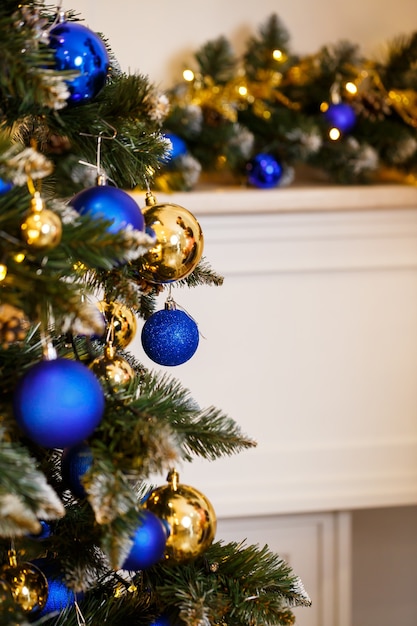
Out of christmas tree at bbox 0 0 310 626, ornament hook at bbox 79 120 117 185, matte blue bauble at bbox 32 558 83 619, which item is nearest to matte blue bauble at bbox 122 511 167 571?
christmas tree at bbox 0 0 310 626

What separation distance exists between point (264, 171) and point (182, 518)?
2.87 ft

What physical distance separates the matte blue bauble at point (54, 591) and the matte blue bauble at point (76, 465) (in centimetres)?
10

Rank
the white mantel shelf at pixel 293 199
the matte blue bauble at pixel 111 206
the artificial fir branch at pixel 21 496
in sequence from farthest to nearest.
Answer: the white mantel shelf at pixel 293 199, the matte blue bauble at pixel 111 206, the artificial fir branch at pixel 21 496

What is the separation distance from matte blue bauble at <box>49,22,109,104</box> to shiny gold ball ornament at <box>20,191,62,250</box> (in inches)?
4.5

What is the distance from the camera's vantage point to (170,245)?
591 mm

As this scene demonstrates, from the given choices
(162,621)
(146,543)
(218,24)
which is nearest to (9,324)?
(146,543)

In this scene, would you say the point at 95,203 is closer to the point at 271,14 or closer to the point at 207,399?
the point at 207,399

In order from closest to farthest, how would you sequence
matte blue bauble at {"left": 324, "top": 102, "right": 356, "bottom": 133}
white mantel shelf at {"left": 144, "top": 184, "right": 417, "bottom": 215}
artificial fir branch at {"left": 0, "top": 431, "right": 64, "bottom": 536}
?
artificial fir branch at {"left": 0, "top": 431, "right": 64, "bottom": 536}
white mantel shelf at {"left": 144, "top": 184, "right": 417, "bottom": 215}
matte blue bauble at {"left": 324, "top": 102, "right": 356, "bottom": 133}

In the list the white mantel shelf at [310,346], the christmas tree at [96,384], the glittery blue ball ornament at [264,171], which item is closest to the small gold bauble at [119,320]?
the christmas tree at [96,384]

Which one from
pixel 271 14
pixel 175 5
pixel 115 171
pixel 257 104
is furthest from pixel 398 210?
pixel 115 171

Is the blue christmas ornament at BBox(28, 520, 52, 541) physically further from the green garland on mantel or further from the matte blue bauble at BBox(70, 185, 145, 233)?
the green garland on mantel

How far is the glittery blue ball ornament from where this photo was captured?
4.39ft

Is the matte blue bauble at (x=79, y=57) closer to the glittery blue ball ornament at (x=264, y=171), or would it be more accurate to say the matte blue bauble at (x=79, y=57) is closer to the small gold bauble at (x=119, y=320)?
the small gold bauble at (x=119, y=320)

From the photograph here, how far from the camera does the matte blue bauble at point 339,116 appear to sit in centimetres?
137
